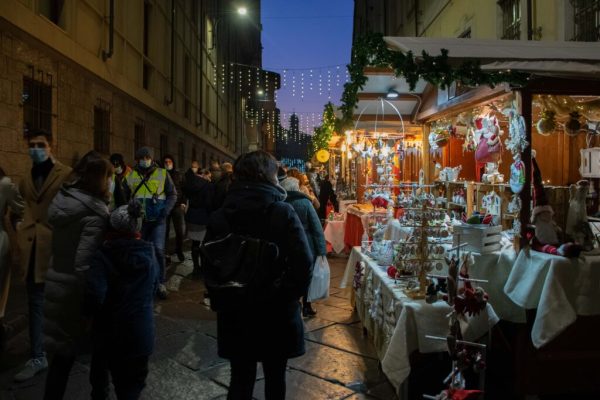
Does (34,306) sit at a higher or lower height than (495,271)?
lower

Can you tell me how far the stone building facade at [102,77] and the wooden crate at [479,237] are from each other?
655 cm

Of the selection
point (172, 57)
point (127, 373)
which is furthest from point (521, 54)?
point (172, 57)

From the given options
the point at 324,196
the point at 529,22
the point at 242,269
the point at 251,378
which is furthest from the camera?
the point at 324,196

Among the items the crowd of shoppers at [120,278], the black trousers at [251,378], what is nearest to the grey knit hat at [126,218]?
the crowd of shoppers at [120,278]

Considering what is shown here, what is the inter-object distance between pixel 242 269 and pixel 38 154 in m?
2.73

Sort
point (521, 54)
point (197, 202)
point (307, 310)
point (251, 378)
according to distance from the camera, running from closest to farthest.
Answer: point (251, 378) < point (521, 54) < point (307, 310) < point (197, 202)

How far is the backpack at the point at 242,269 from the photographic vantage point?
2.78 m

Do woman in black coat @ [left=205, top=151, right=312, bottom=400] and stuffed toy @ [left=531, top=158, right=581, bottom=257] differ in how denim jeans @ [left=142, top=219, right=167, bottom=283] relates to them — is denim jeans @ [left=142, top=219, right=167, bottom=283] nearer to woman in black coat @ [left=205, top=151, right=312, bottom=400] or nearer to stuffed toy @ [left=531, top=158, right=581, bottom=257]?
woman in black coat @ [left=205, top=151, right=312, bottom=400]

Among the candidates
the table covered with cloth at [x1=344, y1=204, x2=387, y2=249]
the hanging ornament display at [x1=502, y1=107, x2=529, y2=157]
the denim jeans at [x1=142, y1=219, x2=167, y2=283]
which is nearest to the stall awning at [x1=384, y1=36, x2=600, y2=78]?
the hanging ornament display at [x1=502, y1=107, x2=529, y2=157]

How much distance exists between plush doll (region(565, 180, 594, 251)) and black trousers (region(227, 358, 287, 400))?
2.67m

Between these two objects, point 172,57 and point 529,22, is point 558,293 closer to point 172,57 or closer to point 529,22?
point 529,22

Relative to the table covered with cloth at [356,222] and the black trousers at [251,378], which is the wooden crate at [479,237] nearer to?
the black trousers at [251,378]

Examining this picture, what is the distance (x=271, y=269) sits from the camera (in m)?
2.81

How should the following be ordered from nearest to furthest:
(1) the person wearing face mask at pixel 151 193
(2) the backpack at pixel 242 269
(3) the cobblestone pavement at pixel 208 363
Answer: (2) the backpack at pixel 242 269 < (3) the cobblestone pavement at pixel 208 363 < (1) the person wearing face mask at pixel 151 193
